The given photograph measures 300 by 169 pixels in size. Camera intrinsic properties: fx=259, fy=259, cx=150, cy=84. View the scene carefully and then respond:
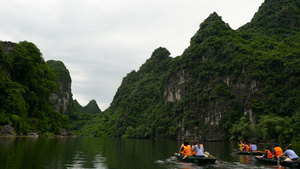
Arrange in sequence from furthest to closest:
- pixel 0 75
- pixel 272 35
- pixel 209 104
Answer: pixel 272 35
pixel 209 104
pixel 0 75

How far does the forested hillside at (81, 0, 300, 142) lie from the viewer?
6681 centimetres

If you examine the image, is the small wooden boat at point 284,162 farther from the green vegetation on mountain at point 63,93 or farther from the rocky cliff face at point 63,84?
the rocky cliff face at point 63,84

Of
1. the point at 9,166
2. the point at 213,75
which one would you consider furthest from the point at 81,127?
the point at 9,166

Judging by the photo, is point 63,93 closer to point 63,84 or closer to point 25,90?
point 63,84

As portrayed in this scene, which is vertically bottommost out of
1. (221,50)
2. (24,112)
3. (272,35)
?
(24,112)

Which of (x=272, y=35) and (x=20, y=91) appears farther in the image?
(x=272, y=35)

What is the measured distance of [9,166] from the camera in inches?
495

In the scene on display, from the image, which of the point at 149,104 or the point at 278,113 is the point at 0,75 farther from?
the point at 149,104

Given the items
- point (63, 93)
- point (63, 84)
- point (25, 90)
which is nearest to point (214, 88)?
point (25, 90)

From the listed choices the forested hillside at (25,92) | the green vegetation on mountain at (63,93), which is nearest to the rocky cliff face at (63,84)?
the green vegetation on mountain at (63,93)

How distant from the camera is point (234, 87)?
274 ft

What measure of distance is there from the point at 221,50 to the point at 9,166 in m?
92.5

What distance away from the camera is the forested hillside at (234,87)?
6681 cm

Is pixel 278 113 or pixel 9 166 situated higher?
pixel 278 113
